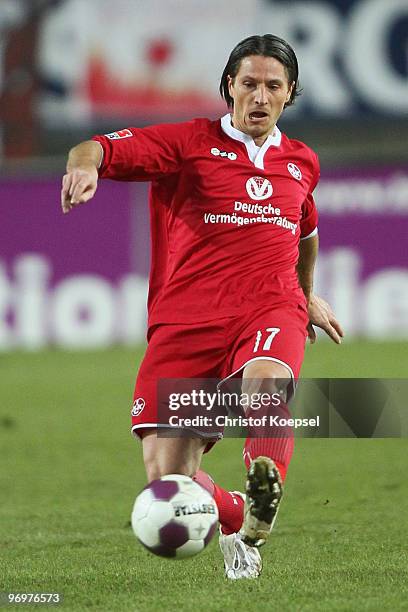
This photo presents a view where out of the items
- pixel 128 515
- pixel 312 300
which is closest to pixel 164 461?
pixel 312 300

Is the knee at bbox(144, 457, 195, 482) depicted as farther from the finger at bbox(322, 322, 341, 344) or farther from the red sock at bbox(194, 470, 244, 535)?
the finger at bbox(322, 322, 341, 344)

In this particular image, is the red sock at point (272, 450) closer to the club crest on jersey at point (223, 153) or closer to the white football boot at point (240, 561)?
the white football boot at point (240, 561)

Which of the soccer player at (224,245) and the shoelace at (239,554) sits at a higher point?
the soccer player at (224,245)

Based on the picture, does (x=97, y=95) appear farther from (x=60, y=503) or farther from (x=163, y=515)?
(x=163, y=515)

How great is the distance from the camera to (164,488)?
192 inches

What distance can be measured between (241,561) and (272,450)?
68cm

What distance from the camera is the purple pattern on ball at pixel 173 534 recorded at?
4.76 metres

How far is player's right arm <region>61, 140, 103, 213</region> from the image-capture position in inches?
185

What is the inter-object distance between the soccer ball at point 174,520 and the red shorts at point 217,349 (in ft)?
1.46

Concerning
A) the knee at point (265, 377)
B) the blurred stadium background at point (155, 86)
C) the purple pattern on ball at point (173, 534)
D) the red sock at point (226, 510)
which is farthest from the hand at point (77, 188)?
the blurred stadium background at point (155, 86)

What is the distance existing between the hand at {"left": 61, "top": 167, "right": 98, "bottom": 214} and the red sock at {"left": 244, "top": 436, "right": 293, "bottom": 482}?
1045 mm

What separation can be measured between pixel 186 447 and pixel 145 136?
1.21 metres

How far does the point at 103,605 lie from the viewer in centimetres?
475

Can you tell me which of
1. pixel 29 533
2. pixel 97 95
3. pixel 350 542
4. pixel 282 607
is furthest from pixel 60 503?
pixel 97 95
